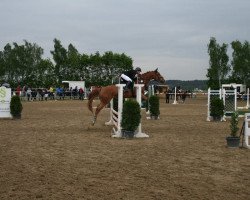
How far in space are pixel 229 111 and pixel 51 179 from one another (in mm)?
15471

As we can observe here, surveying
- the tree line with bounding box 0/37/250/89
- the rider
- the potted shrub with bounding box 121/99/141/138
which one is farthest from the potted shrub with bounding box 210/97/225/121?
the tree line with bounding box 0/37/250/89

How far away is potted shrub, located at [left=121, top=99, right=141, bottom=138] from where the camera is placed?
12602mm

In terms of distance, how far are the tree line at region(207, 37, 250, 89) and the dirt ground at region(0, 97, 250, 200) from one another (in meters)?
61.5

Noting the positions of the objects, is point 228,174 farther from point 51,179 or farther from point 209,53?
point 209,53

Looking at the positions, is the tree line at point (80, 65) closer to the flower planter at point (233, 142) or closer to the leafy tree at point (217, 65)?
the leafy tree at point (217, 65)

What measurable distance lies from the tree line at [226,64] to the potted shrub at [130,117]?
60192mm

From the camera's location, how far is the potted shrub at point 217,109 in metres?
19.7

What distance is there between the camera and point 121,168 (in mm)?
7695

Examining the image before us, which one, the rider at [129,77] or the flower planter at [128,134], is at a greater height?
the rider at [129,77]

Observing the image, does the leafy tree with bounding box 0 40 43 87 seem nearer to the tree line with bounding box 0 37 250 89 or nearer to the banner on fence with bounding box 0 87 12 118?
the tree line with bounding box 0 37 250 89

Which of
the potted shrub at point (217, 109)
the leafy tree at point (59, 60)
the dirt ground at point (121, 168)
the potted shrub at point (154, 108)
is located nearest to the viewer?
the dirt ground at point (121, 168)

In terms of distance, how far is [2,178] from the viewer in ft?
22.0

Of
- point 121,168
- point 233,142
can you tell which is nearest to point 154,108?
point 233,142

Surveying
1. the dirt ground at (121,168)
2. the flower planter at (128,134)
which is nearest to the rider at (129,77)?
the flower planter at (128,134)
